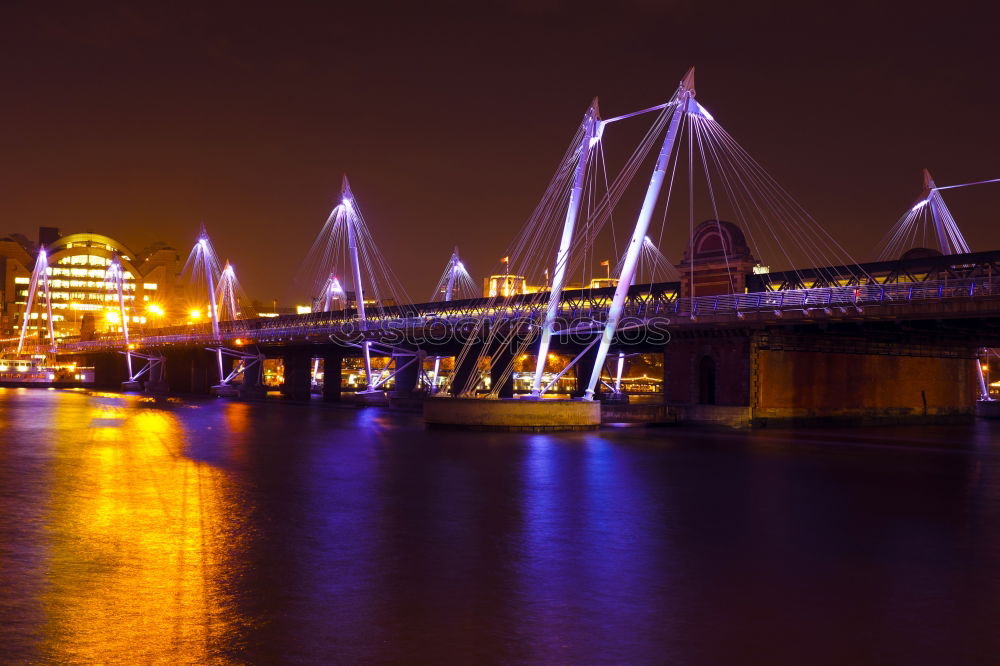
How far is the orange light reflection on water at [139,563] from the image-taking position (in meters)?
10.8

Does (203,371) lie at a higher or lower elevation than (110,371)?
lower

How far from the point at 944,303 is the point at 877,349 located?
54.4 feet

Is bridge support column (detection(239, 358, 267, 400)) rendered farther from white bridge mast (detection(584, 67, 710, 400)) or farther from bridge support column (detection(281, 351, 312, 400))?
white bridge mast (detection(584, 67, 710, 400))

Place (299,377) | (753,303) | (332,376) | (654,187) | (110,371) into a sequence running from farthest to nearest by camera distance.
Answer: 1. (110,371)
2. (299,377)
3. (332,376)
4. (753,303)
5. (654,187)

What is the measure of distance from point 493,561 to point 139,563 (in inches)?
218

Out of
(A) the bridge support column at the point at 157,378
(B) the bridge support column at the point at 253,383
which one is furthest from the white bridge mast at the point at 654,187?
(A) the bridge support column at the point at 157,378

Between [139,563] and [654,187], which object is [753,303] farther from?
[139,563]

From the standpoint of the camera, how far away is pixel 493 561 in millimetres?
15758


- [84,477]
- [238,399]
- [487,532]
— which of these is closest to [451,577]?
[487,532]

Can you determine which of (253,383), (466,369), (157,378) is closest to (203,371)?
(157,378)

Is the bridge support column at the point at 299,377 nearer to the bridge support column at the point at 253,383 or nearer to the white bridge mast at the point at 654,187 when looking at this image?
the bridge support column at the point at 253,383

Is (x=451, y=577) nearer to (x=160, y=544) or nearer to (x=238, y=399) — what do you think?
(x=160, y=544)

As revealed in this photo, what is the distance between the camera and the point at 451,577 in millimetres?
14469

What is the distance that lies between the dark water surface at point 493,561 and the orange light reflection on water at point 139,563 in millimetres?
52
